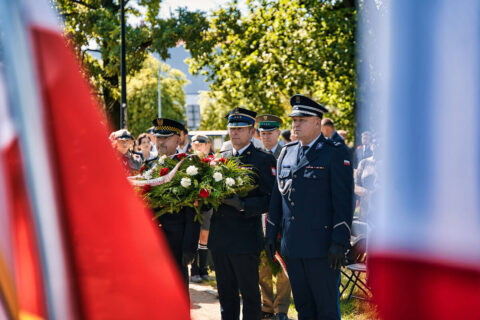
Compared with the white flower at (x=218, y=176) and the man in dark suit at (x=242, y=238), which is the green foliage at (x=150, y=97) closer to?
the man in dark suit at (x=242, y=238)

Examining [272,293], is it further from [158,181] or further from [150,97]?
[150,97]

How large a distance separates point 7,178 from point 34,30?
221 mm

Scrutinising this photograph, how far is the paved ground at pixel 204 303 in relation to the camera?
6.26 meters

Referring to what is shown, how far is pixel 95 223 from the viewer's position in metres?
0.88

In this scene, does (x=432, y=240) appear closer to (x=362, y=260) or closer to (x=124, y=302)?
(x=124, y=302)

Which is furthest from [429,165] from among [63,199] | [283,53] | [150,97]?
[150,97]

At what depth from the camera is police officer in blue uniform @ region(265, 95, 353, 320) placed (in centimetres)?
441

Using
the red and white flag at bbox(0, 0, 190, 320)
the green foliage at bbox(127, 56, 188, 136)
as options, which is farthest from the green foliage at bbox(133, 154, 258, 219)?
the green foliage at bbox(127, 56, 188, 136)

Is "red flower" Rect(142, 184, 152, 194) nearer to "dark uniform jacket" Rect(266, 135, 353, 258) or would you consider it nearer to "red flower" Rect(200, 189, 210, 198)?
"red flower" Rect(200, 189, 210, 198)

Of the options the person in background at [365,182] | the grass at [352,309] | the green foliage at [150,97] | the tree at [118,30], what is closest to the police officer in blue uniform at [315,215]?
the grass at [352,309]

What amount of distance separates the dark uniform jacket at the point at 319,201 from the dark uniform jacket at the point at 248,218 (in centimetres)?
45

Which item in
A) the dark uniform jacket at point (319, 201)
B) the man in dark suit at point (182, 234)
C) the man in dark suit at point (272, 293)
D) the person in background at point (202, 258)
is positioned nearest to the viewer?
the dark uniform jacket at point (319, 201)

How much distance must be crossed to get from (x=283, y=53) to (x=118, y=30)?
6.35 meters

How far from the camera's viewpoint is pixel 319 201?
4496mm
